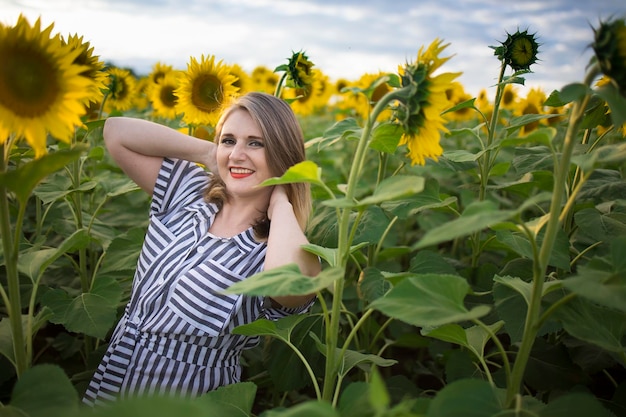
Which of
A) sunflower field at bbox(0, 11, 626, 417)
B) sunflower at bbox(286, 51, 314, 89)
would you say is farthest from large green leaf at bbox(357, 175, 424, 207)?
sunflower at bbox(286, 51, 314, 89)

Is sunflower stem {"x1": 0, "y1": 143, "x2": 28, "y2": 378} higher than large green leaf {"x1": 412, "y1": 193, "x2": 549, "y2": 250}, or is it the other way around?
large green leaf {"x1": 412, "y1": 193, "x2": 549, "y2": 250}

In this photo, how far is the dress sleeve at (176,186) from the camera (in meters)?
1.83

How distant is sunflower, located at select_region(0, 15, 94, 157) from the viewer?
1067mm

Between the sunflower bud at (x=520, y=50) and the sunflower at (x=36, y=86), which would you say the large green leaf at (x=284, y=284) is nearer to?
the sunflower at (x=36, y=86)

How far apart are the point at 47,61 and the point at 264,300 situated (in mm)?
858

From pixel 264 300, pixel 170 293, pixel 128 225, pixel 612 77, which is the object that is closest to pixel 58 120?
pixel 170 293

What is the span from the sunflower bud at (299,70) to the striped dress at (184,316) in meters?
0.70

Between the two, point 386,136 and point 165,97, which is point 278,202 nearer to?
point 386,136

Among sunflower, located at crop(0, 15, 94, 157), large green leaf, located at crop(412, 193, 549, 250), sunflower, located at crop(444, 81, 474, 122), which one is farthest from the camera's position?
sunflower, located at crop(444, 81, 474, 122)

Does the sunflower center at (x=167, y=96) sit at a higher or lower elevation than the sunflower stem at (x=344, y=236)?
higher

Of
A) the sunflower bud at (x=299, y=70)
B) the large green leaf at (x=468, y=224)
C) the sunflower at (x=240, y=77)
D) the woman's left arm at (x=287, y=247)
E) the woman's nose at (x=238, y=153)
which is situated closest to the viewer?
the large green leaf at (x=468, y=224)

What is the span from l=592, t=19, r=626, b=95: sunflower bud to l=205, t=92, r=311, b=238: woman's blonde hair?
3.13ft

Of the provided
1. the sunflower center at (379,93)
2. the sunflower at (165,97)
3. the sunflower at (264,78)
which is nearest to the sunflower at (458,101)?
the sunflower center at (379,93)

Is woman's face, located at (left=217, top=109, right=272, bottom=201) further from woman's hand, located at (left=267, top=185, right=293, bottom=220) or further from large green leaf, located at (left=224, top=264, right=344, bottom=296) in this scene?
large green leaf, located at (left=224, top=264, right=344, bottom=296)
